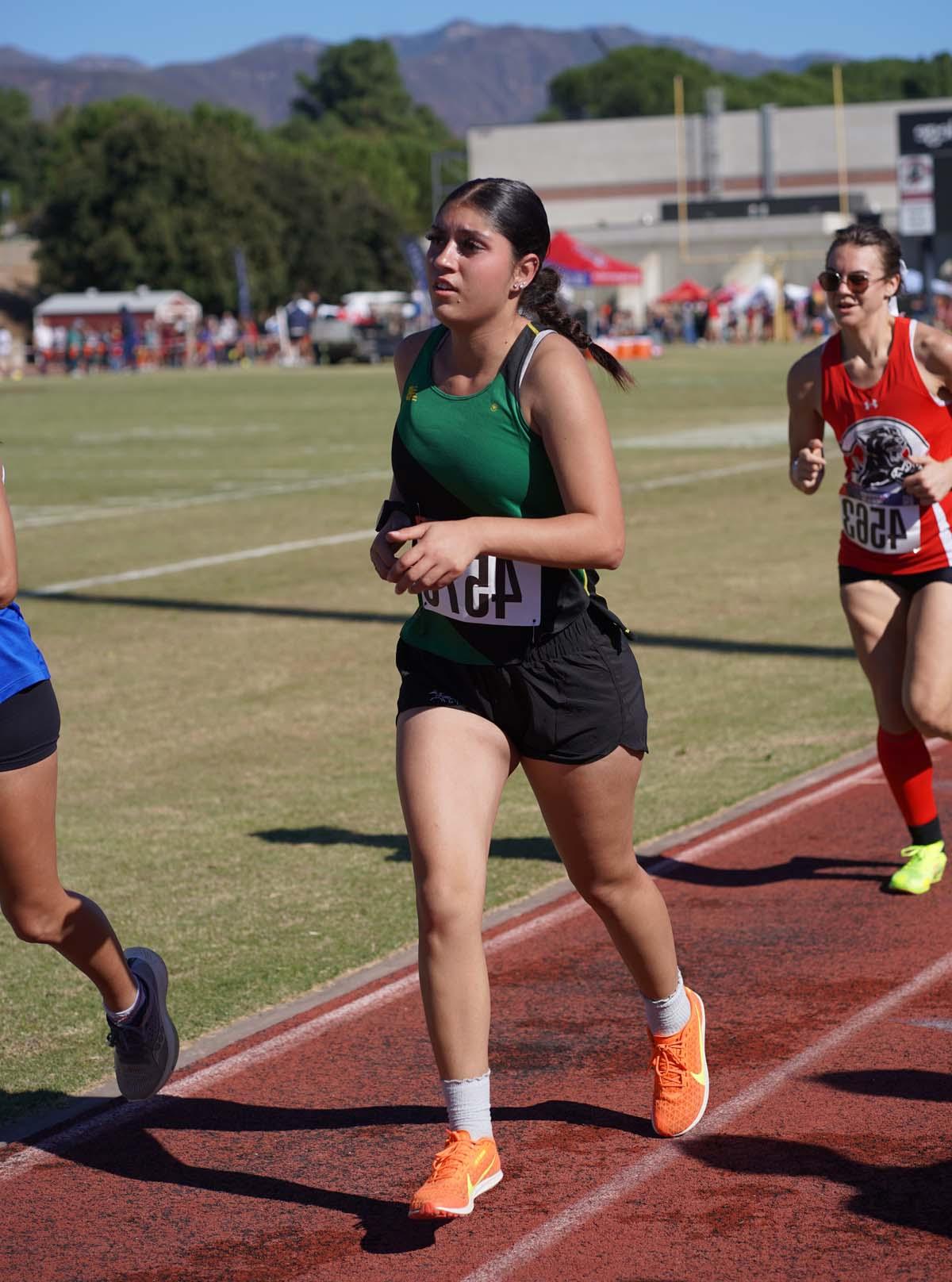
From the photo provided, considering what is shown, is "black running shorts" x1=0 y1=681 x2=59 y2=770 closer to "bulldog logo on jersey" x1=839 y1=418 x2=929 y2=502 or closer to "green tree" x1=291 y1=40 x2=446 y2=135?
"bulldog logo on jersey" x1=839 y1=418 x2=929 y2=502

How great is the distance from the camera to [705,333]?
71.3 m

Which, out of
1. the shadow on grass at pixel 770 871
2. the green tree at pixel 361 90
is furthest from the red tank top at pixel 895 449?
the green tree at pixel 361 90

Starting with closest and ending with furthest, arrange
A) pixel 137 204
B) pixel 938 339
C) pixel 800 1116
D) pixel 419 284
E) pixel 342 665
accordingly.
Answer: pixel 800 1116
pixel 938 339
pixel 342 665
pixel 419 284
pixel 137 204

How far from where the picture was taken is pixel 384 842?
23.8 feet

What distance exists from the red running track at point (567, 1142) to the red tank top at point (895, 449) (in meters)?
1.22

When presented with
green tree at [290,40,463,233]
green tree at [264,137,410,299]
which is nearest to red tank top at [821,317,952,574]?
green tree at [264,137,410,299]

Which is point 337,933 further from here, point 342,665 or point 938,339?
point 342,665

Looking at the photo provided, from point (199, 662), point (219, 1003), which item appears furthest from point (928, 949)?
point (199, 662)

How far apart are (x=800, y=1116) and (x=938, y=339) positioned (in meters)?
2.78

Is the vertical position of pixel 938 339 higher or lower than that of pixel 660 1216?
higher

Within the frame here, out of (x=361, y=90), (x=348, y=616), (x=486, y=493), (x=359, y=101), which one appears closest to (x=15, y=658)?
(x=486, y=493)

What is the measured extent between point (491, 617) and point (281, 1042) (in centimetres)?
175

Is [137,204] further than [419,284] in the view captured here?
Yes

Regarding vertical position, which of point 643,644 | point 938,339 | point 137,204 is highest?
point 137,204
